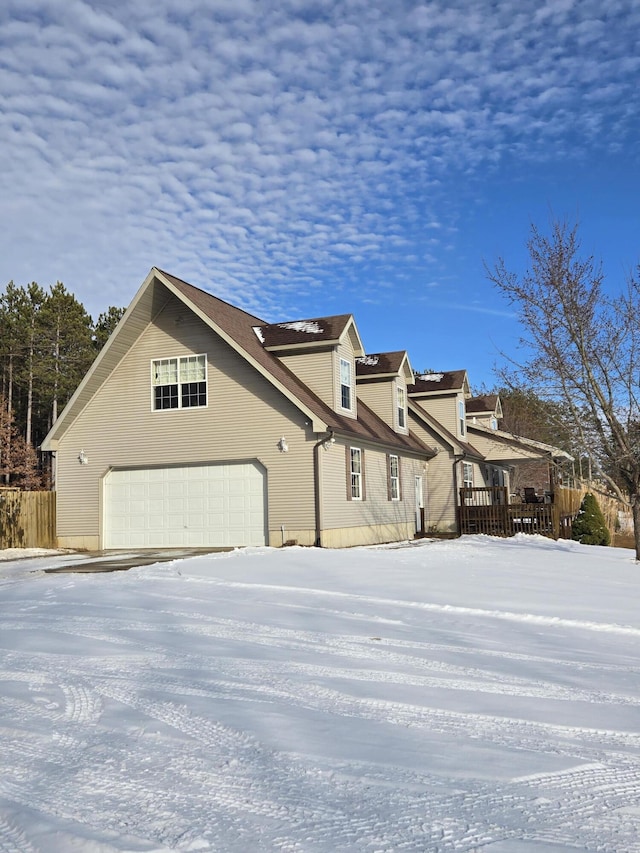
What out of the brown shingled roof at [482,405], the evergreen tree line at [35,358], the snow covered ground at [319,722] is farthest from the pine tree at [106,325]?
the snow covered ground at [319,722]

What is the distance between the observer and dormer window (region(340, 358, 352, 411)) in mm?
20859

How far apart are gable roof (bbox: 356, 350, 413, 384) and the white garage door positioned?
7287 mm

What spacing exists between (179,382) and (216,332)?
178 centimetres

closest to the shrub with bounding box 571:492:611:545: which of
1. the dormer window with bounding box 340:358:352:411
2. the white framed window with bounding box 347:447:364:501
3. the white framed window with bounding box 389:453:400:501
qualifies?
the white framed window with bounding box 389:453:400:501

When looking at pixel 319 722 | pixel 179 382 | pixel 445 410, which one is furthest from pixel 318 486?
pixel 319 722

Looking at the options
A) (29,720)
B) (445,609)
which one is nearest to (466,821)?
(29,720)

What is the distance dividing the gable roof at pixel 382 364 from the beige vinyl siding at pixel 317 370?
432 centimetres

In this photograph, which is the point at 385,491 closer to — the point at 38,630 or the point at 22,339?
the point at 38,630

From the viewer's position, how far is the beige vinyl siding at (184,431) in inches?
727

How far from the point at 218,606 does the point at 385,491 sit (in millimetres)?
13943

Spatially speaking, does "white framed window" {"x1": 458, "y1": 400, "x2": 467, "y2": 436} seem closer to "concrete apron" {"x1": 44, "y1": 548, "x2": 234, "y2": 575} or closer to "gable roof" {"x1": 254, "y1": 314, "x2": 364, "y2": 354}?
"gable roof" {"x1": 254, "y1": 314, "x2": 364, "y2": 354}

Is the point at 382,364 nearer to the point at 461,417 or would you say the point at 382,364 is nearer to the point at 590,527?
the point at 461,417

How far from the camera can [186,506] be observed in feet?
64.0

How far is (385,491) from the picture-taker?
899 inches
